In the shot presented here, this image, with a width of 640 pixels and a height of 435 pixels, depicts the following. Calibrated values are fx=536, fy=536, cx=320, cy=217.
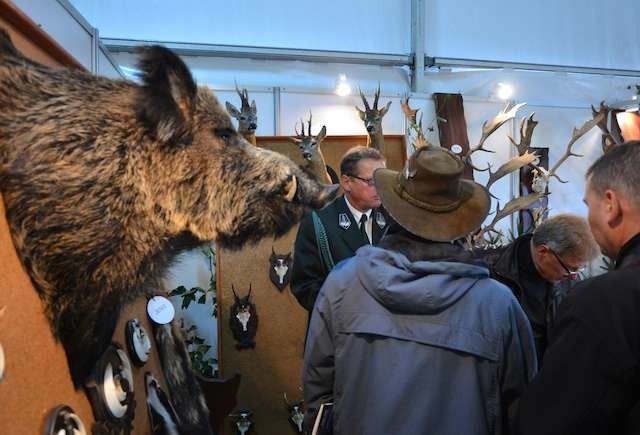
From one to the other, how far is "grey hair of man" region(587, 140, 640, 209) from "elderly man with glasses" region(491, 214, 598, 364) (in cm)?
101

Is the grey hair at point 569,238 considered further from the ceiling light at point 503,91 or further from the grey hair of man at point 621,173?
the ceiling light at point 503,91

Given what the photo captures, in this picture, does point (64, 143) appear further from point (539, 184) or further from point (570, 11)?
point (570, 11)

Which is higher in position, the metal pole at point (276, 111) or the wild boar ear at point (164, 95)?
the metal pole at point (276, 111)

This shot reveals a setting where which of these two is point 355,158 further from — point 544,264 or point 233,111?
point 233,111

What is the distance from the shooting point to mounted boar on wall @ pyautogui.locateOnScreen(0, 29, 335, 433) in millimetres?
1034

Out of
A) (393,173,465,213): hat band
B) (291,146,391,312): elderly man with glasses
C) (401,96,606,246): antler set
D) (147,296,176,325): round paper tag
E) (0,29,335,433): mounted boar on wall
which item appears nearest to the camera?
(0,29,335,433): mounted boar on wall

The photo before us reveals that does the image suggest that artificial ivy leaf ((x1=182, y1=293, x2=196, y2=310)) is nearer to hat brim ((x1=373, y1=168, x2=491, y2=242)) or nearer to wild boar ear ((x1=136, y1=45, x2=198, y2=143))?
hat brim ((x1=373, y1=168, x2=491, y2=242))

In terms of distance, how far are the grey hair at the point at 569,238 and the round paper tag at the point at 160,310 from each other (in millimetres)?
1521

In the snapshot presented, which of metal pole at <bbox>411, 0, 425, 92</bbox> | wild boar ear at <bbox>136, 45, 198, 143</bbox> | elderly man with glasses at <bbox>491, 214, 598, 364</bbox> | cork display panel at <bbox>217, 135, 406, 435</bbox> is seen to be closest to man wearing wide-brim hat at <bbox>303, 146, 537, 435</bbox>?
wild boar ear at <bbox>136, 45, 198, 143</bbox>

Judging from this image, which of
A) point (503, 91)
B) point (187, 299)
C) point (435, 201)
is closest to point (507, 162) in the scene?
point (503, 91)

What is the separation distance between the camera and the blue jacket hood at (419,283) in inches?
50.8

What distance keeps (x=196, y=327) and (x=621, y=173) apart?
3696 mm

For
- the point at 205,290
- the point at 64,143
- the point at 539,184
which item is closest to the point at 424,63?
the point at 539,184

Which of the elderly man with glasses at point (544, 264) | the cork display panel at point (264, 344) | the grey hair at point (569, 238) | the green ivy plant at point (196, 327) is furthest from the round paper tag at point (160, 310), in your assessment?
the green ivy plant at point (196, 327)
